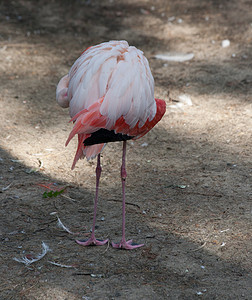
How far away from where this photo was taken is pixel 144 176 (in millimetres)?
4293

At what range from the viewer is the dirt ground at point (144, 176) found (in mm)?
3023

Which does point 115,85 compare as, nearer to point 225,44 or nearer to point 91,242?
point 91,242

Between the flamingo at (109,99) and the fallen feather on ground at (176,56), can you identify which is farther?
the fallen feather on ground at (176,56)

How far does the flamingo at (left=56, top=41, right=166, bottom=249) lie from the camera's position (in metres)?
2.91

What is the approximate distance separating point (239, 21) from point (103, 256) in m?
5.53

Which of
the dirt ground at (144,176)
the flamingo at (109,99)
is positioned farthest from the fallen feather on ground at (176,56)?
the flamingo at (109,99)

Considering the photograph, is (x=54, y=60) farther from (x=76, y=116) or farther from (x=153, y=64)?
(x=76, y=116)

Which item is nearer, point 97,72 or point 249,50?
point 97,72

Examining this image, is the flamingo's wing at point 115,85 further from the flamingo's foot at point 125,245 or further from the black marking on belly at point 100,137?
the flamingo's foot at point 125,245

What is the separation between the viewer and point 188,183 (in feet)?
13.6

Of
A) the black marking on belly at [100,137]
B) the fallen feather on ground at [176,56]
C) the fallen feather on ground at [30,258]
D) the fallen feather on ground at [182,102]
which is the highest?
the black marking on belly at [100,137]

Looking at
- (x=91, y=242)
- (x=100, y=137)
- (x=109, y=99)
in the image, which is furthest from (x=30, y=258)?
(x=109, y=99)

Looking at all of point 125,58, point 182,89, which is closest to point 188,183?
point 125,58

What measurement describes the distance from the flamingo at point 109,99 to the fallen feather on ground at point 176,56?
3468mm
